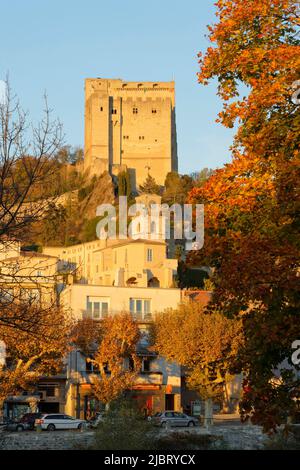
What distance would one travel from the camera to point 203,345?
182ft

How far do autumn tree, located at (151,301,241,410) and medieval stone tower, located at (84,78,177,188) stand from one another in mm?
109457

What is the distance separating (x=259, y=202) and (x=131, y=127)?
155m

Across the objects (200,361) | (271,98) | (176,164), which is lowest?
(200,361)

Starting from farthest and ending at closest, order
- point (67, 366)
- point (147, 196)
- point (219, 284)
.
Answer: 1. point (147, 196)
2. point (67, 366)
3. point (219, 284)

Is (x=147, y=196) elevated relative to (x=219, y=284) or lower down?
elevated

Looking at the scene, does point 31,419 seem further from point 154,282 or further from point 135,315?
point 154,282

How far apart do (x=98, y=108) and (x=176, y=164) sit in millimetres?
18707

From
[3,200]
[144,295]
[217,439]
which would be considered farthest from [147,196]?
[3,200]

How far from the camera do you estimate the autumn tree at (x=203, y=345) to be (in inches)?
2140

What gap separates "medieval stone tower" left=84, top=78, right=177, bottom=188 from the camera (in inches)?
6619

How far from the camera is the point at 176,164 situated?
173 metres

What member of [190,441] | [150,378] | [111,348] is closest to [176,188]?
[150,378]

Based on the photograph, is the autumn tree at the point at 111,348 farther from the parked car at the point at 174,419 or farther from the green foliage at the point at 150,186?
the green foliage at the point at 150,186
